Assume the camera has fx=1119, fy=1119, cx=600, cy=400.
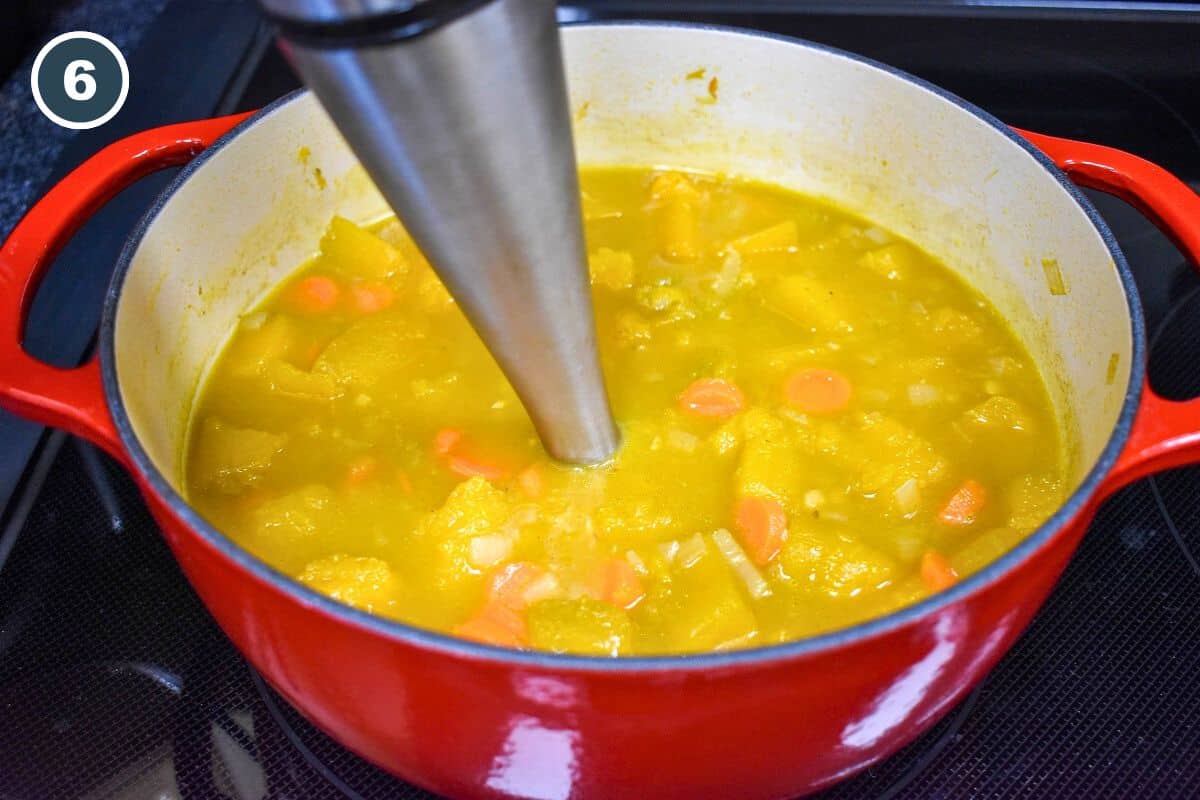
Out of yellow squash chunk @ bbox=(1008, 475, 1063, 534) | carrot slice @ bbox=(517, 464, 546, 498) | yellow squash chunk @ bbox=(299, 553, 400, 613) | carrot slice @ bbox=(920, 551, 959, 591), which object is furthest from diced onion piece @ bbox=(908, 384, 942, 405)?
yellow squash chunk @ bbox=(299, 553, 400, 613)

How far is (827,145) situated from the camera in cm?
→ 187

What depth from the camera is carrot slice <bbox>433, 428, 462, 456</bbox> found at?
1.51m

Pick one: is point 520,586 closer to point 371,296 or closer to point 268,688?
point 268,688

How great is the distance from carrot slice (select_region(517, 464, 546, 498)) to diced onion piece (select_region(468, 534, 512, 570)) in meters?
0.07

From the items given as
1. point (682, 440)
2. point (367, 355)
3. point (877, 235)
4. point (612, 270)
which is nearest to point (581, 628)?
point (682, 440)

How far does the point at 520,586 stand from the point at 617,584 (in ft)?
0.38

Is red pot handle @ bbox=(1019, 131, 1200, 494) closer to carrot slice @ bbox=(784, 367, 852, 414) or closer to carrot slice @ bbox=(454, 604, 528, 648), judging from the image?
carrot slice @ bbox=(784, 367, 852, 414)

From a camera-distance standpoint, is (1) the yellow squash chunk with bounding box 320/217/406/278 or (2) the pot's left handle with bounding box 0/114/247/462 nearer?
(2) the pot's left handle with bounding box 0/114/247/462

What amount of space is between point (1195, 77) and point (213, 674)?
6.46ft

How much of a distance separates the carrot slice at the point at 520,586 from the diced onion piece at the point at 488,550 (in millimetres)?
16

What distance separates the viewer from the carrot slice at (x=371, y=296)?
68.8 inches

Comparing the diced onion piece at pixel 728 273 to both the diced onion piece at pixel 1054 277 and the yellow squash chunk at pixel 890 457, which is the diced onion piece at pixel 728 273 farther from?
the diced onion piece at pixel 1054 277

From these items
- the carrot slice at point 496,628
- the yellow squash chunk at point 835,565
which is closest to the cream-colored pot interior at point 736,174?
the yellow squash chunk at point 835,565

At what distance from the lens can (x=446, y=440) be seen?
4.97 feet
